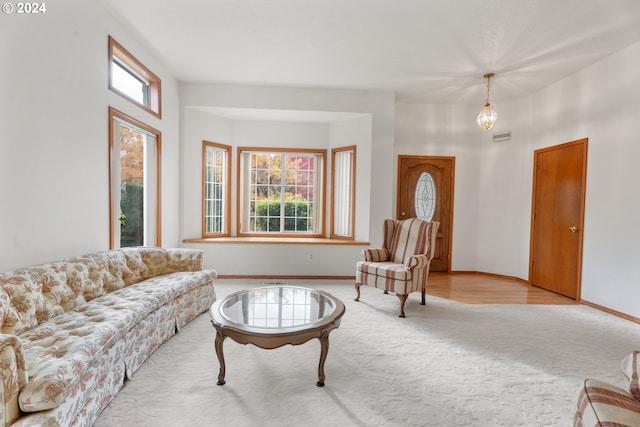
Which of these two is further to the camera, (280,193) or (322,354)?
(280,193)

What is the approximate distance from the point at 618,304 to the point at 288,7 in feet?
15.8

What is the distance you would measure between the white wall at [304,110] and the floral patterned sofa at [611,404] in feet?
11.8

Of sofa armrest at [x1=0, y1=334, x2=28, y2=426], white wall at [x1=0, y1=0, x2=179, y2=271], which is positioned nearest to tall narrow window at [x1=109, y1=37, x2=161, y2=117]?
white wall at [x1=0, y1=0, x2=179, y2=271]

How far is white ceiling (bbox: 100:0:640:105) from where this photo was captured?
278 centimetres

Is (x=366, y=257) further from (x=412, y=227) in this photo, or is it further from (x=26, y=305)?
(x=26, y=305)

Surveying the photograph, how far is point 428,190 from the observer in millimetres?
5480

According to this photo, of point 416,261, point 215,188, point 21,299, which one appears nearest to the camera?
point 21,299

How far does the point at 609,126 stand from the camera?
3.66 meters

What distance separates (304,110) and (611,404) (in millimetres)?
4511

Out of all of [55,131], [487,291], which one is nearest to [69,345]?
[55,131]

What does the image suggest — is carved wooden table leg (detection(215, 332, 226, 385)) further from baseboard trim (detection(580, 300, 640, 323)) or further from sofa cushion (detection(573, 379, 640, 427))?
baseboard trim (detection(580, 300, 640, 323))

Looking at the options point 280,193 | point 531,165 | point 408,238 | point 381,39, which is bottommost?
point 408,238

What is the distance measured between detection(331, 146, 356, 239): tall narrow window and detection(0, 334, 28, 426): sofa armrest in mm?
4222

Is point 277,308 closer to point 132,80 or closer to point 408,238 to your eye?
point 408,238
